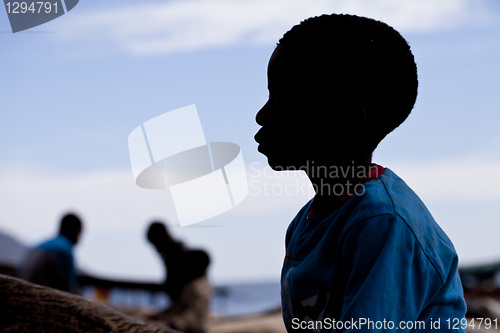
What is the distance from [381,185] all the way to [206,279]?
18.4 feet

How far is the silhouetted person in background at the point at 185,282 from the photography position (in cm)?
662

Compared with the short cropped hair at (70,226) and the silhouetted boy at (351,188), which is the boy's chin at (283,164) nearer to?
the silhouetted boy at (351,188)

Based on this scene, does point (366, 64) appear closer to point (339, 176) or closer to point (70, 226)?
point (339, 176)

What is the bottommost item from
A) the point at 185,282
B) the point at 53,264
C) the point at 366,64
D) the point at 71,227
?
the point at 185,282

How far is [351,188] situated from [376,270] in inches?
9.5

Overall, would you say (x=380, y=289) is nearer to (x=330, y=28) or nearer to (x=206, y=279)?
(x=330, y=28)

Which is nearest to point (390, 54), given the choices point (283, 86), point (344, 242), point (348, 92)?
point (348, 92)

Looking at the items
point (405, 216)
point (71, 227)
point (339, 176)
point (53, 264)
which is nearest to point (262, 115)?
point (339, 176)

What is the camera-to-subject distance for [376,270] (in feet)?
4.13

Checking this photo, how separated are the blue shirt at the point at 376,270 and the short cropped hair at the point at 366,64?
17 centimetres

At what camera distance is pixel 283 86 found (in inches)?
58.4

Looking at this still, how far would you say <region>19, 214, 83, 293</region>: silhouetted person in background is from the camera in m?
7.03

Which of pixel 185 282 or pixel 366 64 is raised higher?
pixel 366 64

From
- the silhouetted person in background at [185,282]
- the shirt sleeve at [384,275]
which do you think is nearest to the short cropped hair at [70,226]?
the silhouetted person in background at [185,282]
